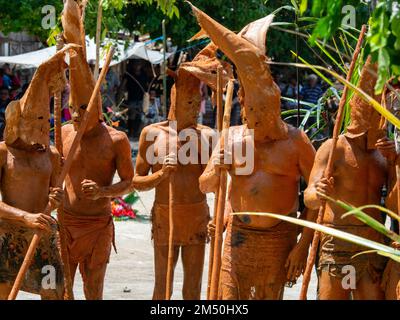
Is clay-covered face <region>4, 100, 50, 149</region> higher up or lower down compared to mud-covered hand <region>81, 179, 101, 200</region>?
higher up

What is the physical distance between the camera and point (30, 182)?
335 inches

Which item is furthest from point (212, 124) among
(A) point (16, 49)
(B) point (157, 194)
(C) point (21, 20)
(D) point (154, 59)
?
(B) point (157, 194)

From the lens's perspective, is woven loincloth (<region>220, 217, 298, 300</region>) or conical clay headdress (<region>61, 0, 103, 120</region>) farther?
conical clay headdress (<region>61, 0, 103, 120</region>)

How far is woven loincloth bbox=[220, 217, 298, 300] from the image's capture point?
830 cm

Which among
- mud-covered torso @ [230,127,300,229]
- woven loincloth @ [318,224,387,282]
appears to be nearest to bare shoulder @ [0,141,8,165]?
mud-covered torso @ [230,127,300,229]

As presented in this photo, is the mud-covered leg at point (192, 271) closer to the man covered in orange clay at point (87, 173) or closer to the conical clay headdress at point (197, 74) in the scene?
the man covered in orange clay at point (87, 173)

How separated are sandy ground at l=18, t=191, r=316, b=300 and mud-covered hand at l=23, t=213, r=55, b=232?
2.90 meters

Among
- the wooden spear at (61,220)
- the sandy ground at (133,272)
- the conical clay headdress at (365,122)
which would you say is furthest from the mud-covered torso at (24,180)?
the sandy ground at (133,272)

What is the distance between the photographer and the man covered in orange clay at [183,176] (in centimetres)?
976

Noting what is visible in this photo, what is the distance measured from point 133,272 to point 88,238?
3.45 m

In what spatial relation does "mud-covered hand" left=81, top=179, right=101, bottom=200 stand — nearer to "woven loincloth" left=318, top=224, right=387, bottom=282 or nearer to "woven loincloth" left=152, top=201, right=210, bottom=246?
"woven loincloth" left=152, top=201, right=210, bottom=246

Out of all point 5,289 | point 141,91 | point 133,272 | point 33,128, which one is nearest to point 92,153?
point 33,128

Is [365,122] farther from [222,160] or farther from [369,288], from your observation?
[369,288]

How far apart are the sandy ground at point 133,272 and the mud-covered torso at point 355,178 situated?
2871 mm
